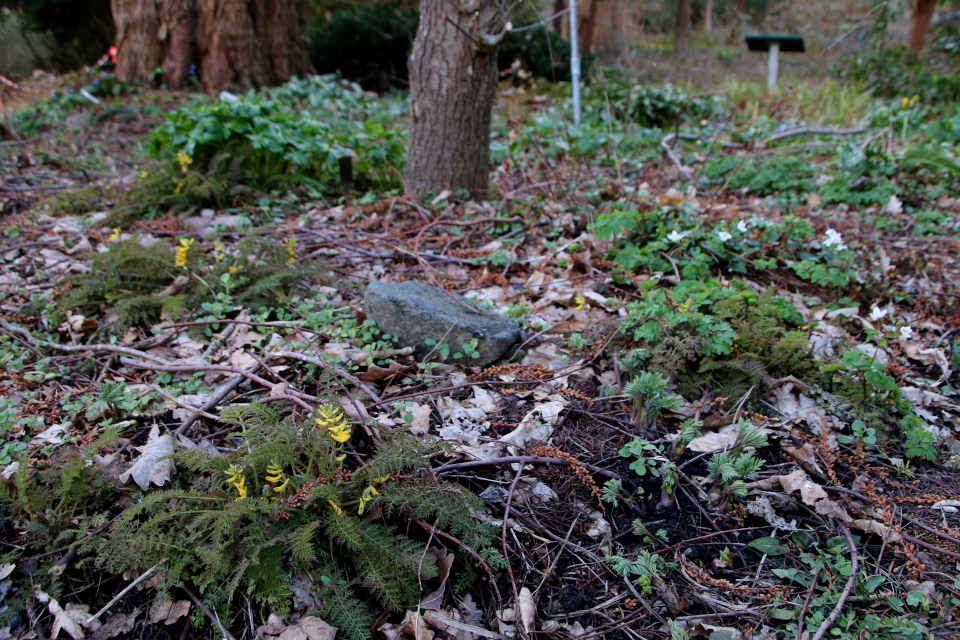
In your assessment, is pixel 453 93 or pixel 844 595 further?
pixel 453 93

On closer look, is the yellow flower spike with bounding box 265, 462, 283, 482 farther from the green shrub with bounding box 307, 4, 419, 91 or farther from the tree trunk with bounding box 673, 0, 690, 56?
the tree trunk with bounding box 673, 0, 690, 56

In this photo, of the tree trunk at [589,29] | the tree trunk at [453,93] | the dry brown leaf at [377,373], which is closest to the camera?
the dry brown leaf at [377,373]

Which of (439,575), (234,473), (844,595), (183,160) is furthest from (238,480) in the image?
(183,160)

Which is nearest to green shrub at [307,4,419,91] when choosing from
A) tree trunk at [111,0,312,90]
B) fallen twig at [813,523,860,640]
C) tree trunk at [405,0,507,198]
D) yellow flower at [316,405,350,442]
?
tree trunk at [111,0,312,90]

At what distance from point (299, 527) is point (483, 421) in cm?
85

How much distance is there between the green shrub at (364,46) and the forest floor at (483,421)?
5771mm

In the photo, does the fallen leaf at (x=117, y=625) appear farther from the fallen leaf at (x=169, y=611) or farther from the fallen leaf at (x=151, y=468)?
the fallen leaf at (x=151, y=468)

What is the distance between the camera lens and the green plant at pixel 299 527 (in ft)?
5.04

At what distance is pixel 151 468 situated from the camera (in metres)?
1.85

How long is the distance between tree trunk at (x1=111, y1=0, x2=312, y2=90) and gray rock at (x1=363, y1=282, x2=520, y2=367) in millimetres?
6770

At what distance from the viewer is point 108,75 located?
780cm

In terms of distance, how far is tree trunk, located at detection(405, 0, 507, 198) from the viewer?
362 centimetres

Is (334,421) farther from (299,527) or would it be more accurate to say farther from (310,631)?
(310,631)

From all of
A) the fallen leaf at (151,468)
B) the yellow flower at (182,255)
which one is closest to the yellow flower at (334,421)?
the fallen leaf at (151,468)
